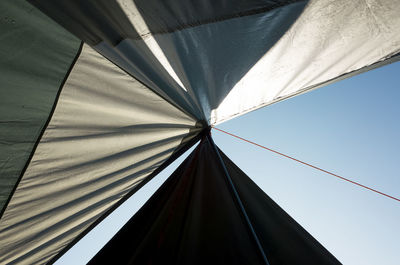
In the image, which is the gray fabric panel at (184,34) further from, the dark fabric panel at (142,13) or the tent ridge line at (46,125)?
the tent ridge line at (46,125)

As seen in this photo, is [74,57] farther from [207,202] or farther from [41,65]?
[207,202]

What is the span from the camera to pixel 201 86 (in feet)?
3.35

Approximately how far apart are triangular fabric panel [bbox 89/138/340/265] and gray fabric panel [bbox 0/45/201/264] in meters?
0.25

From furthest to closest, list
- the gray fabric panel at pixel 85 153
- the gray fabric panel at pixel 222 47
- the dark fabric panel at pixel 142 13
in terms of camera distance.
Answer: the gray fabric panel at pixel 85 153
the gray fabric panel at pixel 222 47
the dark fabric panel at pixel 142 13

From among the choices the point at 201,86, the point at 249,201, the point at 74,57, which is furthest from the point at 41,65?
the point at 249,201

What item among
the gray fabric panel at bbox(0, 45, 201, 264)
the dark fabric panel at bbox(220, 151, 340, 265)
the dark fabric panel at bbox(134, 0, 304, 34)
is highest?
the dark fabric panel at bbox(134, 0, 304, 34)

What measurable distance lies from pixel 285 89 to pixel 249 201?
0.53m

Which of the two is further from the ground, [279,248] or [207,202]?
[207,202]

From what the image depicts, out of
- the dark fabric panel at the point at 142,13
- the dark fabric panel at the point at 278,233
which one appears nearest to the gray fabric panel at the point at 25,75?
the dark fabric panel at the point at 142,13

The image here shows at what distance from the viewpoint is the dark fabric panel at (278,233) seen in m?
0.82

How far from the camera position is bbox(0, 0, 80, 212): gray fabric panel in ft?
2.35

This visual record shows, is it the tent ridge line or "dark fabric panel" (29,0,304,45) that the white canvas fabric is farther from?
the tent ridge line

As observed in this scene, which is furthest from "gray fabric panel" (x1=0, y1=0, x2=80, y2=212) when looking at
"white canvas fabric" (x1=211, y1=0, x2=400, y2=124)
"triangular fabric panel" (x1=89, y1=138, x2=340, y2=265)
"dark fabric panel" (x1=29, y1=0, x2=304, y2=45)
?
"white canvas fabric" (x1=211, y1=0, x2=400, y2=124)

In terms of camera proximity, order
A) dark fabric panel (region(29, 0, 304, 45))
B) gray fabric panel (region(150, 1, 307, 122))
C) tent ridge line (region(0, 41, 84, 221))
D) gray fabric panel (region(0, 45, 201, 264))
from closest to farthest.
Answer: dark fabric panel (region(29, 0, 304, 45))
gray fabric panel (region(150, 1, 307, 122))
tent ridge line (region(0, 41, 84, 221))
gray fabric panel (region(0, 45, 201, 264))
